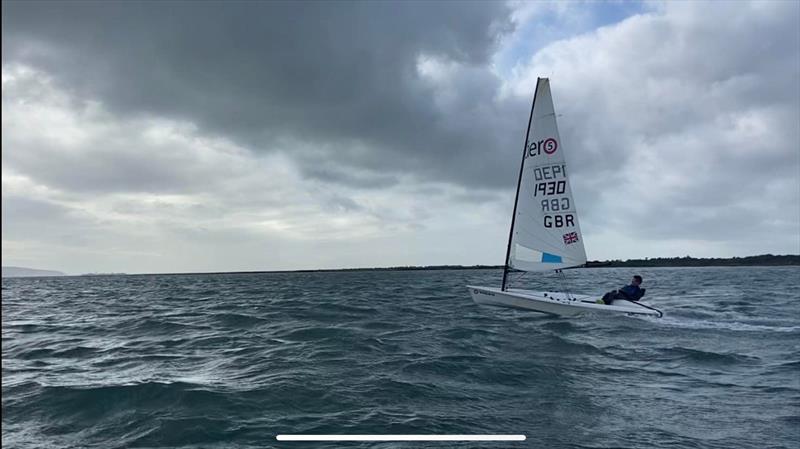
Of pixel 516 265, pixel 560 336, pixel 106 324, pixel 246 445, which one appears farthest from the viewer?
pixel 516 265

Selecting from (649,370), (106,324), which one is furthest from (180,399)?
A: (106,324)

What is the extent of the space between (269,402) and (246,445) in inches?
80.5

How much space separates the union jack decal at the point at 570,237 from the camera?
2391 cm

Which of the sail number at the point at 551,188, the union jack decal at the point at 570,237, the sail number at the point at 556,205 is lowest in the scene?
the union jack decal at the point at 570,237

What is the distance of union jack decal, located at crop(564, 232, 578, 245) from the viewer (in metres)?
23.9

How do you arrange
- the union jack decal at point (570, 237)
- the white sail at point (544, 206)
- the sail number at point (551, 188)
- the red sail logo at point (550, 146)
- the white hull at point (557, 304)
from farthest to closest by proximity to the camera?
the red sail logo at point (550, 146), the sail number at point (551, 188), the white sail at point (544, 206), the union jack decal at point (570, 237), the white hull at point (557, 304)

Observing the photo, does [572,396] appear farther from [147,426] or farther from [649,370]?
[147,426]

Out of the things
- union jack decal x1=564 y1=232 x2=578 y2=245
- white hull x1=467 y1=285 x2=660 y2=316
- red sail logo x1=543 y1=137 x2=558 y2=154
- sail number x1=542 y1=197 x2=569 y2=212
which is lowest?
white hull x1=467 y1=285 x2=660 y2=316

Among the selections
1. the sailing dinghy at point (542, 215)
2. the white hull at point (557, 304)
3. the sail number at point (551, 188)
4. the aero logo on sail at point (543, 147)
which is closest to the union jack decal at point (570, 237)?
the sailing dinghy at point (542, 215)

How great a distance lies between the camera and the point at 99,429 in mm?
8766

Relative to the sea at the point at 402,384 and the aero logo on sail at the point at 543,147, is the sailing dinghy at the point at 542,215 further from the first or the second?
the sea at the point at 402,384

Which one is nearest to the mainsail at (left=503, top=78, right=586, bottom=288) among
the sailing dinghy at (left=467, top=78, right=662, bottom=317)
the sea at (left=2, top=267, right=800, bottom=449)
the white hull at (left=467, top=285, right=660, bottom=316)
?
the sailing dinghy at (left=467, top=78, right=662, bottom=317)

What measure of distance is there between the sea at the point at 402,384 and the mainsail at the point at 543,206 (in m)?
4.56

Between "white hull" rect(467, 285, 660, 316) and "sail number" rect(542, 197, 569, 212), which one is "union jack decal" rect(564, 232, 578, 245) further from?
"white hull" rect(467, 285, 660, 316)
